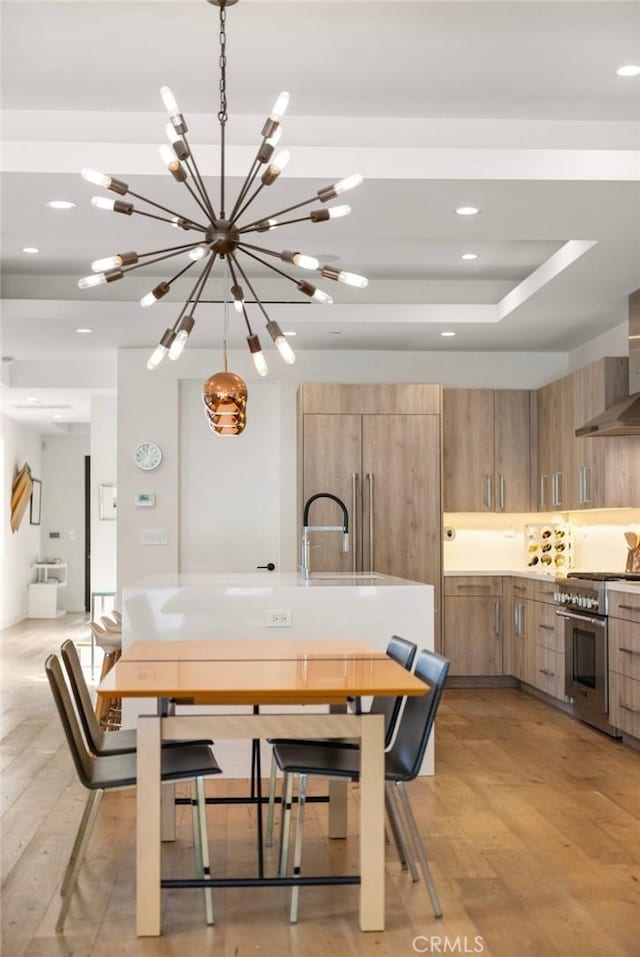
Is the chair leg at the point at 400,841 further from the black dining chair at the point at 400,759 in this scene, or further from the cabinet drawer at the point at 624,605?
the cabinet drawer at the point at 624,605

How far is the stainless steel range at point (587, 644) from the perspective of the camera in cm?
644

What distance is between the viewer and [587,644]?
670 cm

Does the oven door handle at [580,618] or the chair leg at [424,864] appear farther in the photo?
the oven door handle at [580,618]

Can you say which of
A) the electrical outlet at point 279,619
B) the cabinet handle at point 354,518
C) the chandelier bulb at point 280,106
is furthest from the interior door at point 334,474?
the chandelier bulb at point 280,106

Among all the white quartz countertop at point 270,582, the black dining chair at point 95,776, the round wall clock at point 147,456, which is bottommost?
the black dining chair at point 95,776

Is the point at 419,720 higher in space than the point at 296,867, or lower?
higher

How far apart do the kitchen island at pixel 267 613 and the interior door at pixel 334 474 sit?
2.65 m

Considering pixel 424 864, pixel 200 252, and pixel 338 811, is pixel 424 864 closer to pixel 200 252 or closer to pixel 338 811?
pixel 338 811

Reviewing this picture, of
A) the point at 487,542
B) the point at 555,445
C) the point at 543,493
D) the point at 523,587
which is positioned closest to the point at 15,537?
the point at 487,542

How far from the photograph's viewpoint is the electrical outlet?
5352 mm

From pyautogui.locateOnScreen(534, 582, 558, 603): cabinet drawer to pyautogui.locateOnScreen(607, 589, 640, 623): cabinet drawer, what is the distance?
3.20 feet

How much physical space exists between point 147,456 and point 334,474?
4.88 feet

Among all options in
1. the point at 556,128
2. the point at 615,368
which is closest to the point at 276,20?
the point at 556,128

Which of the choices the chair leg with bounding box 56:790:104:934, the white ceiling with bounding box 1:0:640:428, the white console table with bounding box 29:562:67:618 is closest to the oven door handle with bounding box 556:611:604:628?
the white ceiling with bounding box 1:0:640:428
